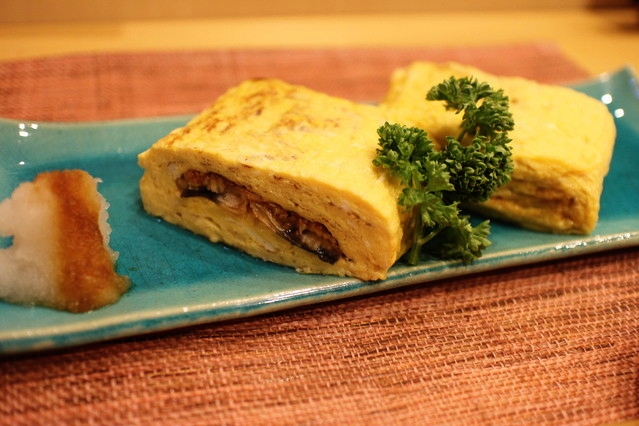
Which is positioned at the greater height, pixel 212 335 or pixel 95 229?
pixel 95 229

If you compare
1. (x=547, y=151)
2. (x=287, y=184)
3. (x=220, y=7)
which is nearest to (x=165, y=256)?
(x=287, y=184)

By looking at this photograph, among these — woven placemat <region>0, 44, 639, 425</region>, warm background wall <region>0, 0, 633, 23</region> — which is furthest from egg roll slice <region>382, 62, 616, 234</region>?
warm background wall <region>0, 0, 633, 23</region>

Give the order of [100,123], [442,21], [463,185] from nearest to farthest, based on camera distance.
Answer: [463,185] → [100,123] → [442,21]

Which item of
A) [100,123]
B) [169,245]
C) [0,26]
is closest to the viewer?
[169,245]

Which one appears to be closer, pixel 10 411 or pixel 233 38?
pixel 10 411

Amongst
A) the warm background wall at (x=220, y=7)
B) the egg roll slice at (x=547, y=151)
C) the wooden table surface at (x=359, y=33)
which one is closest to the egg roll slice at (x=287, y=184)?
the egg roll slice at (x=547, y=151)

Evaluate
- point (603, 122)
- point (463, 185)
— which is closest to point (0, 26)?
point (463, 185)

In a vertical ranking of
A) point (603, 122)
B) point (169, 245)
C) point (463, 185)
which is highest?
point (603, 122)

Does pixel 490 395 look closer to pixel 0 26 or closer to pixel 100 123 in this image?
pixel 100 123

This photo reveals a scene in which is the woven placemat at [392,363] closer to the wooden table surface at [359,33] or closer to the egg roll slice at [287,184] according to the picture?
the egg roll slice at [287,184]
